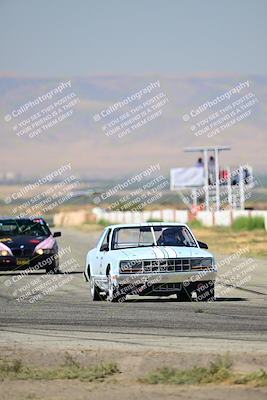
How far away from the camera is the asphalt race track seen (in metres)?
15.1

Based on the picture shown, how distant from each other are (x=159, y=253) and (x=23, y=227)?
11458 millimetres

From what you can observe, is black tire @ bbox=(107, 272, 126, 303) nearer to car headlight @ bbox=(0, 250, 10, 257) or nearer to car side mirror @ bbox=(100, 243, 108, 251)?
car side mirror @ bbox=(100, 243, 108, 251)

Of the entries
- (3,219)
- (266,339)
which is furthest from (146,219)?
(266,339)

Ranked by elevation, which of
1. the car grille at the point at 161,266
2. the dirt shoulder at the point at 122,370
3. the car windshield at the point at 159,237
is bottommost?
the car grille at the point at 161,266

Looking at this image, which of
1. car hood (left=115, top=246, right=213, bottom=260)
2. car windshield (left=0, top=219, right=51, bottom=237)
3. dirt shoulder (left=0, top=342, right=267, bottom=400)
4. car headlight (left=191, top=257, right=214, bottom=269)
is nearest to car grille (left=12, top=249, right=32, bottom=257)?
car windshield (left=0, top=219, right=51, bottom=237)

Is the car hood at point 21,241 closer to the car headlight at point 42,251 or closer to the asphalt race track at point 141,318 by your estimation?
the car headlight at point 42,251

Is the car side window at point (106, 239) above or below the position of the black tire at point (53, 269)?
above

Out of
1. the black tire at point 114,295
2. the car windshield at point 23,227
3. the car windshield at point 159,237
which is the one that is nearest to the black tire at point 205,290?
the car windshield at point 159,237

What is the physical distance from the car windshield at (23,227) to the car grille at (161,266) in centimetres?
1124

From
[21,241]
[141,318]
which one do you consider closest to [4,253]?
[21,241]

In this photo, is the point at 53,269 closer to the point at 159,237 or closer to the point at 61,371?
the point at 159,237

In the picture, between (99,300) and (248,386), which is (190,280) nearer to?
(99,300)

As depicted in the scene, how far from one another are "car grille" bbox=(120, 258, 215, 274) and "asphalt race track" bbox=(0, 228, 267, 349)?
54 centimetres

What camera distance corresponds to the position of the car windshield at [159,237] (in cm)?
2136
